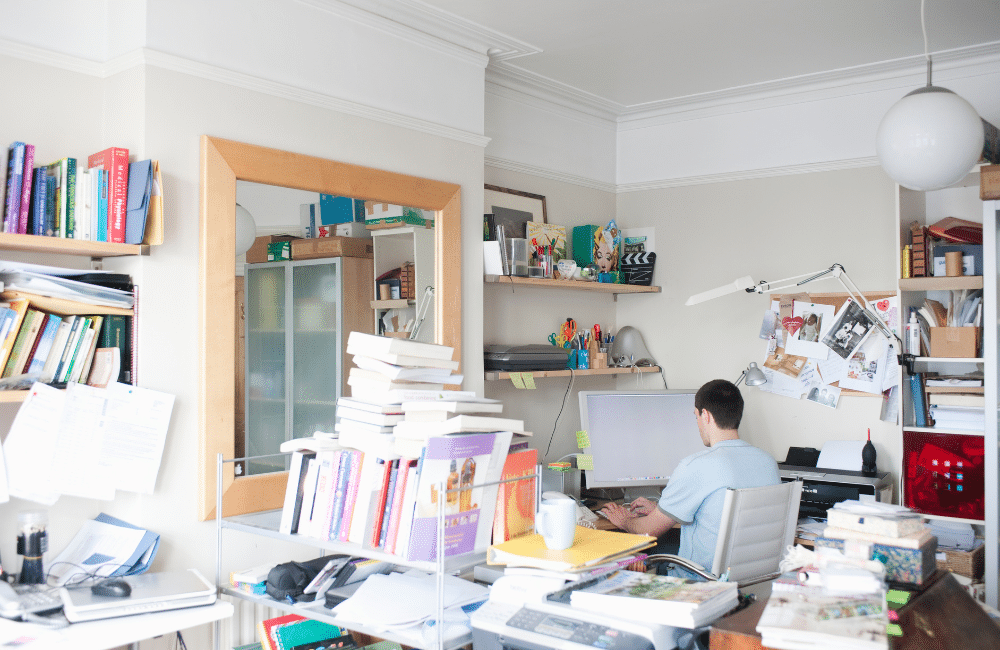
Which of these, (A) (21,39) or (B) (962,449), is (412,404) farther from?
(B) (962,449)

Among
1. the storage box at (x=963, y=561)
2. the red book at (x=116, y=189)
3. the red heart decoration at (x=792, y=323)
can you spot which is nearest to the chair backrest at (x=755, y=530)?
the storage box at (x=963, y=561)

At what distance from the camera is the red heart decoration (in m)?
4.14

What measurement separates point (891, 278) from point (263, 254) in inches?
113

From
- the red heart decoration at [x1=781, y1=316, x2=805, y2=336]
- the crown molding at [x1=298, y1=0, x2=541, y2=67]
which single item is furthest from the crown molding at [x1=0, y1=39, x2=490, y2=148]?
the red heart decoration at [x1=781, y1=316, x2=805, y2=336]

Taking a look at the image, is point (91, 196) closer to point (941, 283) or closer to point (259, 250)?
point (259, 250)

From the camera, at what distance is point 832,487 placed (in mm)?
3602

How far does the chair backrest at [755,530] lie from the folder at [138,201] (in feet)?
6.07

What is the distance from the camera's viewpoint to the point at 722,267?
4.44 m

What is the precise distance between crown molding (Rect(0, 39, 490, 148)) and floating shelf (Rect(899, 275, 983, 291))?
2.16 m

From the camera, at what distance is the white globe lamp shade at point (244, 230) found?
2617 mm

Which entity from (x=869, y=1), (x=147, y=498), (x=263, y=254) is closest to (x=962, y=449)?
(x=869, y=1)

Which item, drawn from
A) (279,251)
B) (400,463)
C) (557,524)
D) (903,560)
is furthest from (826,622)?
(279,251)

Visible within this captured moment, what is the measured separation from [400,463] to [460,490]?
183mm

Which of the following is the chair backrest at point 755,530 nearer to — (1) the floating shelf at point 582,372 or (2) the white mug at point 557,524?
(2) the white mug at point 557,524
